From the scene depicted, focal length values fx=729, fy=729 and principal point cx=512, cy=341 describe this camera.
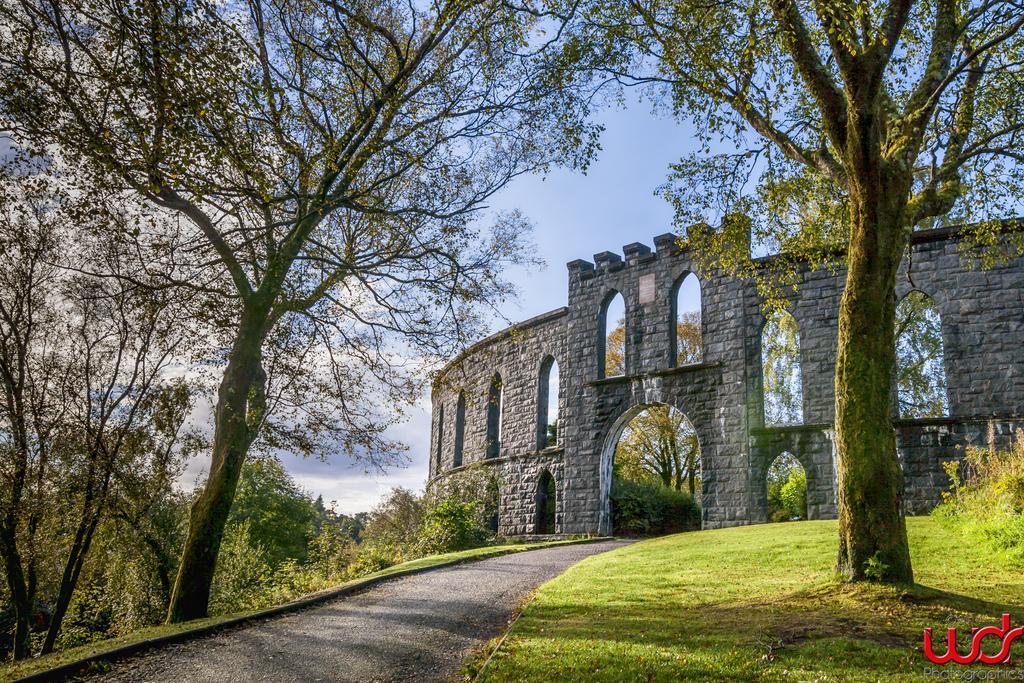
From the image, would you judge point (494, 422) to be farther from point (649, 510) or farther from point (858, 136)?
point (858, 136)

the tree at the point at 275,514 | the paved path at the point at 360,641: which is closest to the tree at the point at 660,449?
the tree at the point at 275,514

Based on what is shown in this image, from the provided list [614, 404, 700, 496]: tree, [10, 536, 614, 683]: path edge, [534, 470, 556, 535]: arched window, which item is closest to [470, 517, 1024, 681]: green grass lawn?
[10, 536, 614, 683]: path edge

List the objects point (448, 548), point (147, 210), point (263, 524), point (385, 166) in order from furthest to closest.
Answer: point (263, 524) < point (448, 548) < point (385, 166) < point (147, 210)

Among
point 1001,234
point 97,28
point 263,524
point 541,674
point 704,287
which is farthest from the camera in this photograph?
point 263,524

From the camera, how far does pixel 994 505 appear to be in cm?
1056

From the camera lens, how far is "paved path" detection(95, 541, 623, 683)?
620 centimetres

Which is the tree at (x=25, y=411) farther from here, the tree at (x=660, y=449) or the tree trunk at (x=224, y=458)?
the tree at (x=660, y=449)

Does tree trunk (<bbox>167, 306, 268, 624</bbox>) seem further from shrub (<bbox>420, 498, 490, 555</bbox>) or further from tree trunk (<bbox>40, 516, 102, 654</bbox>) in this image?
shrub (<bbox>420, 498, 490, 555</bbox>)

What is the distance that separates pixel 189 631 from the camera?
7.71 m

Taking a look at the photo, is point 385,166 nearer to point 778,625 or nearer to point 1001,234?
point 778,625

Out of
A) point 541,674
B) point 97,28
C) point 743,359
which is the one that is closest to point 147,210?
point 97,28

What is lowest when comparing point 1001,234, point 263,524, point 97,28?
point 263,524

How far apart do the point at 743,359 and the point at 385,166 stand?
10678 millimetres

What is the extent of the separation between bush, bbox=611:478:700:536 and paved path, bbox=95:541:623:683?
31.2 feet
